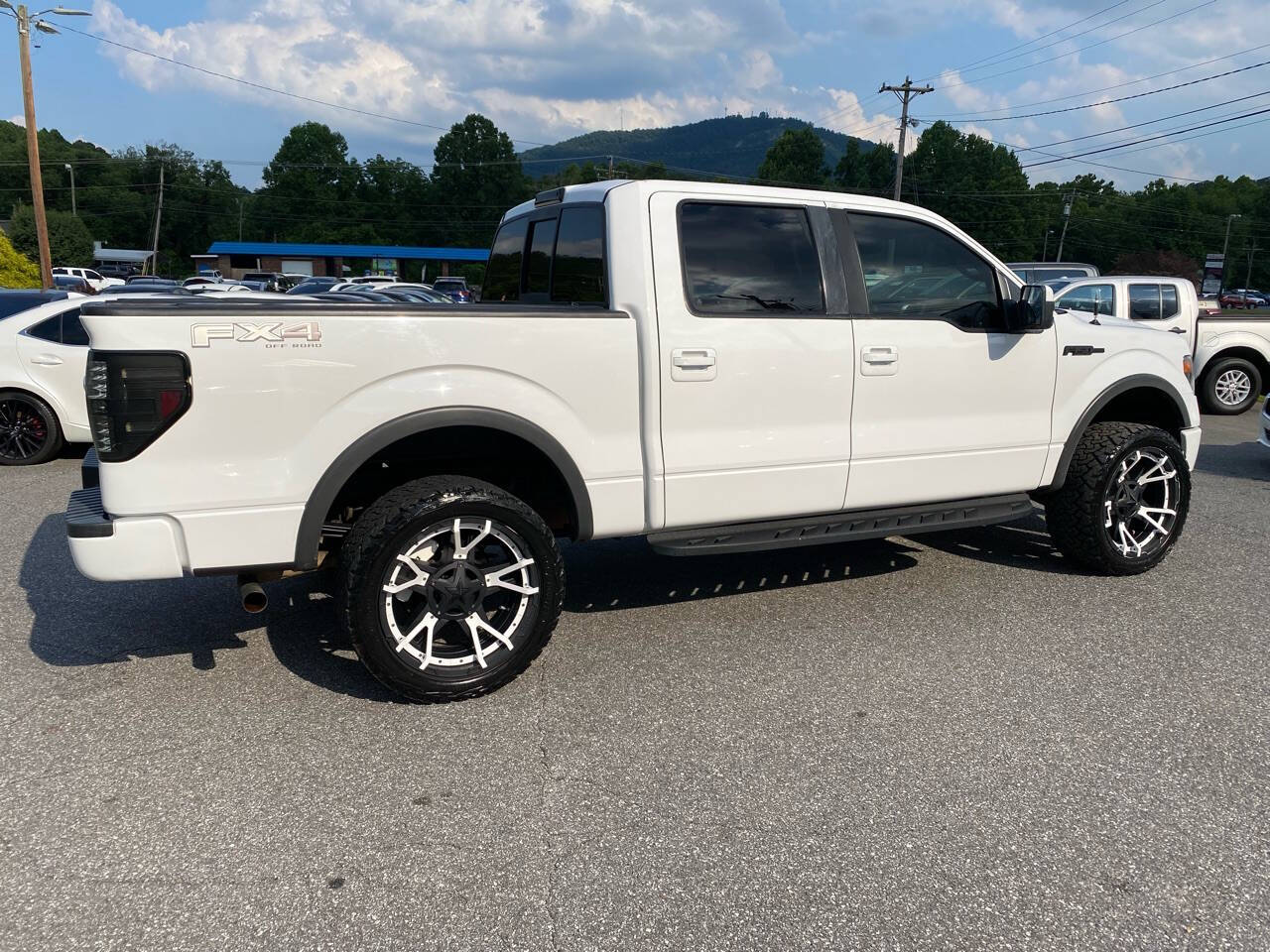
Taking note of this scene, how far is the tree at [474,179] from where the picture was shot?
104938mm

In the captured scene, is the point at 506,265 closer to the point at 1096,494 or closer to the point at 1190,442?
the point at 1096,494

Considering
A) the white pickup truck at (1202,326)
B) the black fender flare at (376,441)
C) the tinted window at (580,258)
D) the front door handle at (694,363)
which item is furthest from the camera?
the white pickup truck at (1202,326)

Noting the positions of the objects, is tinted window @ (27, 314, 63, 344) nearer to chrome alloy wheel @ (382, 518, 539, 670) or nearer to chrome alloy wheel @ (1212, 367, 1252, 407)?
chrome alloy wheel @ (382, 518, 539, 670)

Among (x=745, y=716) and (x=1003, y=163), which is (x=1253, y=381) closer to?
(x=745, y=716)

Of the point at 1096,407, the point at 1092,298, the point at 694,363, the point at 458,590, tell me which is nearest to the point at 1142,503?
the point at 1096,407

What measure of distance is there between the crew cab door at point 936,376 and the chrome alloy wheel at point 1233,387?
10.2 metres

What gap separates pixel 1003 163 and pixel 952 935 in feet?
363

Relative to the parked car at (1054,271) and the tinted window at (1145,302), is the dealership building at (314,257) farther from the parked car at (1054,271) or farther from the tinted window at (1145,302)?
the tinted window at (1145,302)

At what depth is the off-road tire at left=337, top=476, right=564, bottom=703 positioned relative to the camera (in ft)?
11.4

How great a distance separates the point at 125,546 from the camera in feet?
10.6

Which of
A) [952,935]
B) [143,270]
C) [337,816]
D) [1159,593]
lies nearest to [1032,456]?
[1159,593]

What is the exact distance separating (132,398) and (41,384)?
6697mm

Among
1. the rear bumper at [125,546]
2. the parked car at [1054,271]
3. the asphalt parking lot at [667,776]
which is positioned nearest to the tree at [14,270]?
the asphalt parking lot at [667,776]

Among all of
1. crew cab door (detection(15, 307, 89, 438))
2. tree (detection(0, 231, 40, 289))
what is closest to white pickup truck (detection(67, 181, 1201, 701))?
crew cab door (detection(15, 307, 89, 438))
